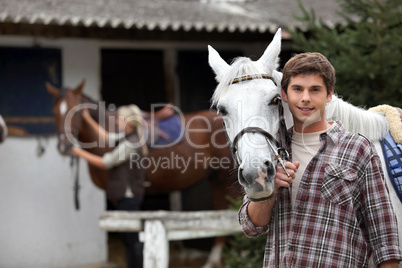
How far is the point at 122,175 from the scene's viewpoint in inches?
191

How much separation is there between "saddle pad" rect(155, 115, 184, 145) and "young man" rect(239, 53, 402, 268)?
11.7 ft

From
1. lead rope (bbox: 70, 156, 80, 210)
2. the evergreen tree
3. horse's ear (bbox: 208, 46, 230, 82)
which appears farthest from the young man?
lead rope (bbox: 70, 156, 80, 210)

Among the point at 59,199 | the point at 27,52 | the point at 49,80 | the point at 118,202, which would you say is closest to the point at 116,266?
the point at 59,199

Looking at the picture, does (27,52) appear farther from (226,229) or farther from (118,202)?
(226,229)

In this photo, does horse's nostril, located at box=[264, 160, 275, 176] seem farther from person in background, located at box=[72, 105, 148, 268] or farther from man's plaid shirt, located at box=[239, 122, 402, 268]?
person in background, located at box=[72, 105, 148, 268]

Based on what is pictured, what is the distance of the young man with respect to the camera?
167cm

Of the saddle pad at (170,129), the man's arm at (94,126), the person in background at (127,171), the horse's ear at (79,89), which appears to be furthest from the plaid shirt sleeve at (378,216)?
the horse's ear at (79,89)

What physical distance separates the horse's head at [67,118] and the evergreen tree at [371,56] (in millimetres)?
2557

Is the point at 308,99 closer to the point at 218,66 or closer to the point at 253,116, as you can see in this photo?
the point at 253,116

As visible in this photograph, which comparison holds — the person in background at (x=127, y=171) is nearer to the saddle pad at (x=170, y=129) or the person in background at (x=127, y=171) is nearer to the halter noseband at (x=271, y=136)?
the saddle pad at (x=170, y=129)

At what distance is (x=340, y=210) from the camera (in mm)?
1699

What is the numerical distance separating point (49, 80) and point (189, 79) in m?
1.83

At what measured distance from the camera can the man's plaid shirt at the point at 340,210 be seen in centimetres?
167

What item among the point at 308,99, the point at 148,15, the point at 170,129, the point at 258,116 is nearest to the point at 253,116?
the point at 258,116
